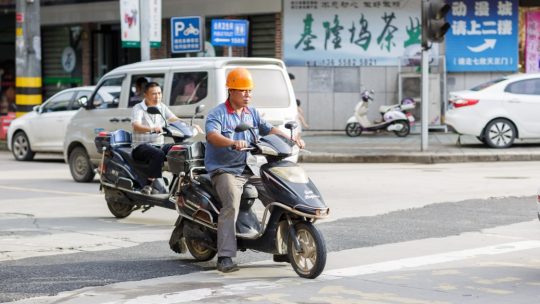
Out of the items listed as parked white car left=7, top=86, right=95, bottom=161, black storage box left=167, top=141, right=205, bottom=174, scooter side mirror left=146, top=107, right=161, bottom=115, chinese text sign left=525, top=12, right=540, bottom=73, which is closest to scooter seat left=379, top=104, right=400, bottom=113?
chinese text sign left=525, top=12, right=540, bottom=73

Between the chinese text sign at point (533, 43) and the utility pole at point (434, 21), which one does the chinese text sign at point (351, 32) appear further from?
the utility pole at point (434, 21)

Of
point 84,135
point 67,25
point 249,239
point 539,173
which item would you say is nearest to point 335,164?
point 539,173

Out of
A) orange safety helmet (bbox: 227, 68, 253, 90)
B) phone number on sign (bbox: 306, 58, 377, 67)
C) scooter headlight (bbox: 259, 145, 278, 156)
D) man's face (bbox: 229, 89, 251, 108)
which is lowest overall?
scooter headlight (bbox: 259, 145, 278, 156)

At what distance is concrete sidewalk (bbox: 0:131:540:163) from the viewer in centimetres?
2044

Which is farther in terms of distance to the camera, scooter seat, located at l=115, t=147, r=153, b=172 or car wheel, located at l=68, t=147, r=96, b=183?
car wheel, located at l=68, t=147, r=96, b=183

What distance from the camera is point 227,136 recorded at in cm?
871

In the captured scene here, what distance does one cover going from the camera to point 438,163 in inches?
801

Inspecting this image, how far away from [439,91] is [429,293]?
64.8 feet

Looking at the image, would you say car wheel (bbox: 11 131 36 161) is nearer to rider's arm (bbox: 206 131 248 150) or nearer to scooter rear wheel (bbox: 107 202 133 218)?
scooter rear wheel (bbox: 107 202 133 218)

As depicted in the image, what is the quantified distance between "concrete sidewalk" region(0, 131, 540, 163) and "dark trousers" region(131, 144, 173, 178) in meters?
8.96

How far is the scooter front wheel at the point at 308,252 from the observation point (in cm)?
807

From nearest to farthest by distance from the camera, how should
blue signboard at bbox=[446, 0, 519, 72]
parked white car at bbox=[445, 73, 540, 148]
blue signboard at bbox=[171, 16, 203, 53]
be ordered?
1. parked white car at bbox=[445, 73, 540, 148]
2. blue signboard at bbox=[171, 16, 203, 53]
3. blue signboard at bbox=[446, 0, 519, 72]

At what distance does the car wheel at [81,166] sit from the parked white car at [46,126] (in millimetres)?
3464

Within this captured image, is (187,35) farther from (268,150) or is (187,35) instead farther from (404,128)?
(268,150)
